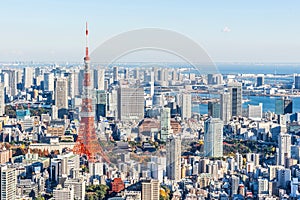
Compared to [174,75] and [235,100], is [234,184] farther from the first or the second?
[235,100]

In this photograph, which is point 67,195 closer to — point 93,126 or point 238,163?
point 238,163

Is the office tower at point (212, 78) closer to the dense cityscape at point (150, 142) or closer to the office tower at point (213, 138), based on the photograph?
the dense cityscape at point (150, 142)

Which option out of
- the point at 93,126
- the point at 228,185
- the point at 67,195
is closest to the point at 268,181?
the point at 228,185

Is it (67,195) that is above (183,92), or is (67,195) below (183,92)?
below

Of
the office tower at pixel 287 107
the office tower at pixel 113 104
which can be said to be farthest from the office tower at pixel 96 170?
the office tower at pixel 287 107

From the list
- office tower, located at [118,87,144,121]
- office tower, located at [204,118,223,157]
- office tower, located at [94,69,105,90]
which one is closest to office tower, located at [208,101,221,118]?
office tower, located at [204,118,223,157]

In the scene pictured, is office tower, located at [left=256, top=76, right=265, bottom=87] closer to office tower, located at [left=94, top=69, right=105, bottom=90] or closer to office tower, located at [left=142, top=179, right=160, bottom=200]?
office tower, located at [left=94, top=69, right=105, bottom=90]

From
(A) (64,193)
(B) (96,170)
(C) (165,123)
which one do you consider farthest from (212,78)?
(A) (64,193)
